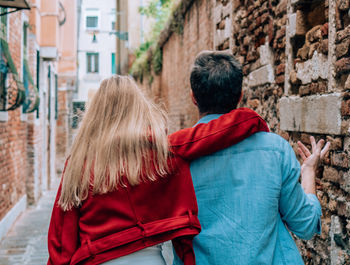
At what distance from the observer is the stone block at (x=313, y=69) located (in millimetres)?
3332

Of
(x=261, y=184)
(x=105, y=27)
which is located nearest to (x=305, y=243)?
(x=261, y=184)

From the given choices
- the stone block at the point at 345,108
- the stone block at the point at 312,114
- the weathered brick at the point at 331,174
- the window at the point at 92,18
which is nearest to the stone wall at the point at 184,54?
the stone block at the point at 312,114

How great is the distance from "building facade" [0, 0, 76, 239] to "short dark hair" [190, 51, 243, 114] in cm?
534

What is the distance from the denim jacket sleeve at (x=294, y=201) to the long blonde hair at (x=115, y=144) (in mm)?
447

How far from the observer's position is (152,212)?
1851 mm

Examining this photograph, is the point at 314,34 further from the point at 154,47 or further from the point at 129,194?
the point at 154,47

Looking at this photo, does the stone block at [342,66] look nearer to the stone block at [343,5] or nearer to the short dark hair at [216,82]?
the stone block at [343,5]

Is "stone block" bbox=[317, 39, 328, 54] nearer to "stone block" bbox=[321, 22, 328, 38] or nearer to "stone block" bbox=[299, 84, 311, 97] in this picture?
"stone block" bbox=[321, 22, 328, 38]

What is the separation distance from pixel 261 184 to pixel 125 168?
498mm

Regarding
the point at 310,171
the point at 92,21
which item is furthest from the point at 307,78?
the point at 92,21

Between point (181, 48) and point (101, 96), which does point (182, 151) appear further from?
point (181, 48)

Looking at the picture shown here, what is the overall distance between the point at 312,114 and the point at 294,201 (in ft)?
5.64

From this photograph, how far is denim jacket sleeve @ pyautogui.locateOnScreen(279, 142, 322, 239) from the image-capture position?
1.88 m

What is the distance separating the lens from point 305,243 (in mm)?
3713
